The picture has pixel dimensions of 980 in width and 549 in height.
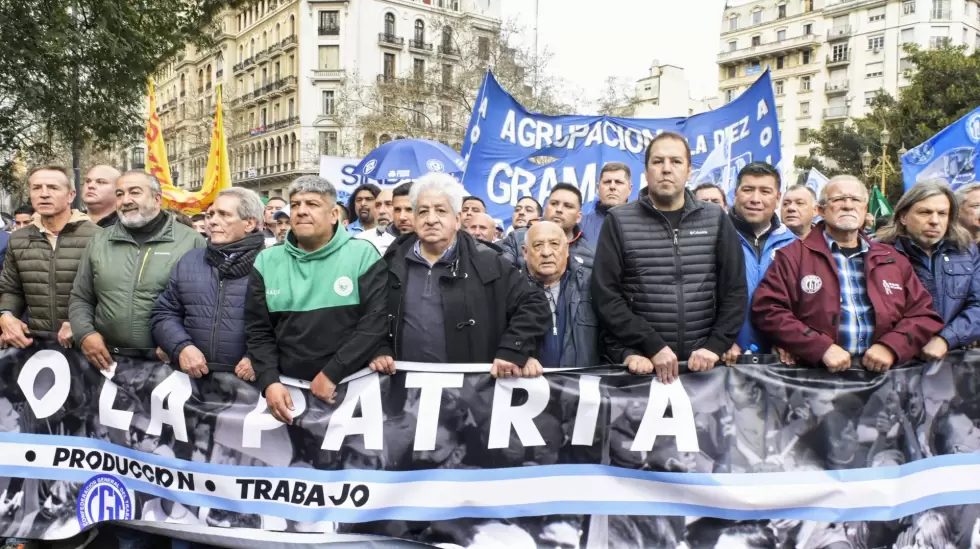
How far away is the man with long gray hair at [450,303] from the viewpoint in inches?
135

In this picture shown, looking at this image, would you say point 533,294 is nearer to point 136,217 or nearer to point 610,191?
point 610,191

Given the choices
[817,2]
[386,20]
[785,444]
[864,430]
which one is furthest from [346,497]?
[817,2]

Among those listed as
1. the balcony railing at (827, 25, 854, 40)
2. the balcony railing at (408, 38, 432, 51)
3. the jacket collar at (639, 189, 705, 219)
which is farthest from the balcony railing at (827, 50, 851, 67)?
the jacket collar at (639, 189, 705, 219)

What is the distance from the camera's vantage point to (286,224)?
716cm

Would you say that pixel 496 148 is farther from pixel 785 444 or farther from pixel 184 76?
pixel 184 76

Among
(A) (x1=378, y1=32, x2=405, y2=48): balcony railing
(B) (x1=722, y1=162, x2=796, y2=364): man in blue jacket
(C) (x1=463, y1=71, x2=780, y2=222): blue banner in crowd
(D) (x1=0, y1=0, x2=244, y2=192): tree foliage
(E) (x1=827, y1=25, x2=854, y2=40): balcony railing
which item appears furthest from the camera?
(E) (x1=827, y1=25, x2=854, y2=40): balcony railing

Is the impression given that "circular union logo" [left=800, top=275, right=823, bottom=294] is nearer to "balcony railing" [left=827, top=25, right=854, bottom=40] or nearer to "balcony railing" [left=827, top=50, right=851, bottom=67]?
"balcony railing" [left=827, top=50, right=851, bottom=67]

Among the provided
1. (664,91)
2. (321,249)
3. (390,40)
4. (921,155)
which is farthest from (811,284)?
(664,91)

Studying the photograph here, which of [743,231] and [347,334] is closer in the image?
[347,334]

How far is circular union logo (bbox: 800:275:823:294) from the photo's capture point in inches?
137

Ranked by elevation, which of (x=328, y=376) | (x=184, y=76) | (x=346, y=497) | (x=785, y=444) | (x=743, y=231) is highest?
(x=184, y=76)

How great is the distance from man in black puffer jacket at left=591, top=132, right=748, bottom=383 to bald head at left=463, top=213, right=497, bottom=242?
6.00ft

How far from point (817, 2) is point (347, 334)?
78.2m

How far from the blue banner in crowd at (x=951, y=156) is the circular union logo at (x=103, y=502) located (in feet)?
25.3
